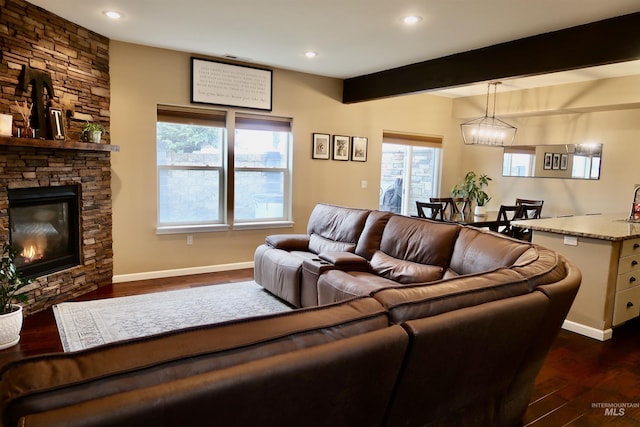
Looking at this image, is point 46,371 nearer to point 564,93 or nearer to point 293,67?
point 293,67

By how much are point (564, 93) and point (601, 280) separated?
340 centimetres

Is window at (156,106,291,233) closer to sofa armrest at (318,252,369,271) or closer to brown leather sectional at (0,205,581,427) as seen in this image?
sofa armrest at (318,252,369,271)

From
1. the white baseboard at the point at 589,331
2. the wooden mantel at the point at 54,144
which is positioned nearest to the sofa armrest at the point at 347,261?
the white baseboard at the point at 589,331

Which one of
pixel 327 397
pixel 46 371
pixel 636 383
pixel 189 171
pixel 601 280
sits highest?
pixel 189 171

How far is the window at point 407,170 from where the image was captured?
22.3 feet

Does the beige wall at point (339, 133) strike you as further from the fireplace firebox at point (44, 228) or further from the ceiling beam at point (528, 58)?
the ceiling beam at point (528, 58)

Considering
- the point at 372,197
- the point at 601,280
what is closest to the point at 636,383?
the point at 601,280

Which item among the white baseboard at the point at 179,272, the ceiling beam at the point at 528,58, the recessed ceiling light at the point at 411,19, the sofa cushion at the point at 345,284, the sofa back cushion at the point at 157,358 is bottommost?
the white baseboard at the point at 179,272

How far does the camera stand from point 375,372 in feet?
3.87

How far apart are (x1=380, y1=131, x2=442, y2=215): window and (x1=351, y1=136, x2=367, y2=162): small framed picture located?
468 mm

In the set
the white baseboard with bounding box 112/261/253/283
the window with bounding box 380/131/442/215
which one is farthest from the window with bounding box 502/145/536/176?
the white baseboard with bounding box 112/261/253/283

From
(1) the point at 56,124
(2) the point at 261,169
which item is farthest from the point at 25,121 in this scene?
(2) the point at 261,169

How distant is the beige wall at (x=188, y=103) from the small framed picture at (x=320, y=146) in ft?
0.23

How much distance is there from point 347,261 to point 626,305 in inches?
94.3
